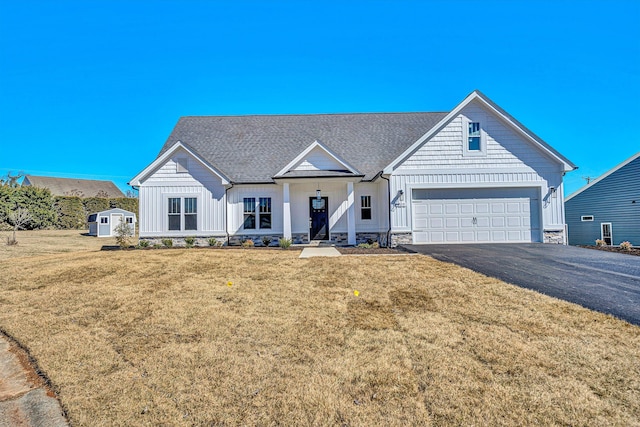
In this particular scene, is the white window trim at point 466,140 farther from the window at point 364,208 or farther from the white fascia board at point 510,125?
the window at point 364,208

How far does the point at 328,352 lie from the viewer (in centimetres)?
428

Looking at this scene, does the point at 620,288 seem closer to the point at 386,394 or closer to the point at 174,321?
the point at 386,394

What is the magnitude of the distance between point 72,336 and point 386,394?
4747mm

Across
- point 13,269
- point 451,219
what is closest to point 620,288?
point 451,219

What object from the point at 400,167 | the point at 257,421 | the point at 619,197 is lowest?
the point at 257,421

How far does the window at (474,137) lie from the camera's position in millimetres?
14258

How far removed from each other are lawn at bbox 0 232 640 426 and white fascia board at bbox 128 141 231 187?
8406 mm

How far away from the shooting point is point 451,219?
46.4 feet

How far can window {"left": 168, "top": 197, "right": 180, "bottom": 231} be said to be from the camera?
1587 cm

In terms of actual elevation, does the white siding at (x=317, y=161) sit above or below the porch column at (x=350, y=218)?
above

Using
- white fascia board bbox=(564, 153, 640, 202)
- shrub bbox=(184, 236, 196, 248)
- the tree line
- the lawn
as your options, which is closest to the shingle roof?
shrub bbox=(184, 236, 196, 248)

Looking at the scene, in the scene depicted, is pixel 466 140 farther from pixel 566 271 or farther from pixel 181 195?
pixel 181 195

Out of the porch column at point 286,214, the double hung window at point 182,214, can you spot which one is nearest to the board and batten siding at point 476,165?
the porch column at point 286,214

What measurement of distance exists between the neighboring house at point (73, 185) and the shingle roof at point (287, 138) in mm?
39130
